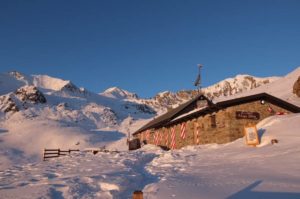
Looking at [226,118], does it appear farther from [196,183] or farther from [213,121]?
[196,183]

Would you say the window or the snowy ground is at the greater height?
the window

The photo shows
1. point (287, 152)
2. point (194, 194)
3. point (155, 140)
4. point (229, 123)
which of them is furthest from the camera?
point (155, 140)

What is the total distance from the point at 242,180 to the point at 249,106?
15.5m

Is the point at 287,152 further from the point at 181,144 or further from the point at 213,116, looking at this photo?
the point at 181,144

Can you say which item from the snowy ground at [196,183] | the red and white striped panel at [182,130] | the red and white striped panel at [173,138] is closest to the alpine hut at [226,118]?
the red and white striped panel at [182,130]

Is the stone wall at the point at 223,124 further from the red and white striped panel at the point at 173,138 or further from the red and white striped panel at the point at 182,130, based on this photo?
the red and white striped panel at the point at 173,138

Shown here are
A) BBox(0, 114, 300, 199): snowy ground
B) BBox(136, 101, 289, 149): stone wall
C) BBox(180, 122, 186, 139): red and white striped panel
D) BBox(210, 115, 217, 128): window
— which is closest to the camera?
BBox(0, 114, 300, 199): snowy ground

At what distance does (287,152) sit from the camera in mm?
13867

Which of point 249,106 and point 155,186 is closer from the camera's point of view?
point 155,186

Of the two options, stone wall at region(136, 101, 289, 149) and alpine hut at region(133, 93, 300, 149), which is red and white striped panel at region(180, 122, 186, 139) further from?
stone wall at region(136, 101, 289, 149)

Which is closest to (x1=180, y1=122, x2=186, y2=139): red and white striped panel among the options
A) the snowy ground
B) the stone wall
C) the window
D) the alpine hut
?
the alpine hut

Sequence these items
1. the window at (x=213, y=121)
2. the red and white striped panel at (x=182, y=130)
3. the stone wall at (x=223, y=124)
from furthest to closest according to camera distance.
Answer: the red and white striped panel at (x=182, y=130), the window at (x=213, y=121), the stone wall at (x=223, y=124)

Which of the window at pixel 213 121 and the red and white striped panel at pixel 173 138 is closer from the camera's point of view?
the window at pixel 213 121

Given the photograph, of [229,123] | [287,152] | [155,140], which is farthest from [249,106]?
[155,140]
